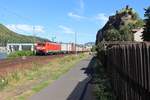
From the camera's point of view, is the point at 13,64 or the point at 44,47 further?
the point at 44,47

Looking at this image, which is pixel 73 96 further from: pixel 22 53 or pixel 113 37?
pixel 22 53

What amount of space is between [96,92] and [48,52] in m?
80.9

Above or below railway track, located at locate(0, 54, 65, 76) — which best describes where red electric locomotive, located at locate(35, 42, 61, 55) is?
above

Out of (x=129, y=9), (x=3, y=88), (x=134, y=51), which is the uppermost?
(x=129, y=9)

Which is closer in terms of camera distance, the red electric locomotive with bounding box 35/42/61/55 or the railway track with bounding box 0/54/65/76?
the railway track with bounding box 0/54/65/76

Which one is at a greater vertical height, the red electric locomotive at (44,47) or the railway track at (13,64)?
the red electric locomotive at (44,47)

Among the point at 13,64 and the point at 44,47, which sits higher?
the point at 44,47

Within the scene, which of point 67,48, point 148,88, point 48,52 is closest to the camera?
point 148,88

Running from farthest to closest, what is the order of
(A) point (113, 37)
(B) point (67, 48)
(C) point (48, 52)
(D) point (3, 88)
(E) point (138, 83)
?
(B) point (67, 48) < (C) point (48, 52) < (A) point (113, 37) < (D) point (3, 88) < (E) point (138, 83)

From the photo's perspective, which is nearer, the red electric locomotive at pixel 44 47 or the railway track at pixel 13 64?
the railway track at pixel 13 64

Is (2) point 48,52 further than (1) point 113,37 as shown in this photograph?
Yes

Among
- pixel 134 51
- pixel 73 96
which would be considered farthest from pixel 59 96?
pixel 134 51

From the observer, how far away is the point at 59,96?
1653 centimetres

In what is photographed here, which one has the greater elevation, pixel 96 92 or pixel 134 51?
pixel 134 51
